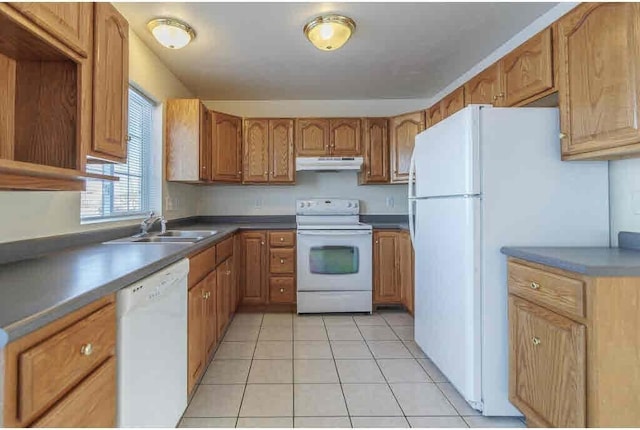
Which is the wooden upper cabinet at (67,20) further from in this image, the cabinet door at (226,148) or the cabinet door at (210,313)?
the cabinet door at (226,148)

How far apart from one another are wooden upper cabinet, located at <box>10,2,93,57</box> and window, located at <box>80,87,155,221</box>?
78 centimetres

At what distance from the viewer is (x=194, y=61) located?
2836 millimetres

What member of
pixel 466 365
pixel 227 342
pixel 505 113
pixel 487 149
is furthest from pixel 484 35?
pixel 227 342

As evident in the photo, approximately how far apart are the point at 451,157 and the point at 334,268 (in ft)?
5.94

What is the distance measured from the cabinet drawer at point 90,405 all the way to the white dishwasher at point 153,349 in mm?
47

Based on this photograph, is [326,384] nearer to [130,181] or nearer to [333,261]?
[333,261]

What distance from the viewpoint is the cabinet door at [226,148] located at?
132 inches

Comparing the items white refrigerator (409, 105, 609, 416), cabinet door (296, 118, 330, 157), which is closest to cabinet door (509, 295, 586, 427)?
white refrigerator (409, 105, 609, 416)

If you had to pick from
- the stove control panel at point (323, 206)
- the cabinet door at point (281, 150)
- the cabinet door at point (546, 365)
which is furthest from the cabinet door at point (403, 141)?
the cabinet door at point (546, 365)

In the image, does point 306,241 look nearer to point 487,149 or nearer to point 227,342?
point 227,342

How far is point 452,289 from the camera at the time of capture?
Result: 6.29 feet

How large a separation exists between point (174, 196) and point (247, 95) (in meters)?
1.44

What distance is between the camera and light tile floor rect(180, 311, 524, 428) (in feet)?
5.59

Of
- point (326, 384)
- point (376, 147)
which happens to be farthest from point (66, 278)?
point (376, 147)
